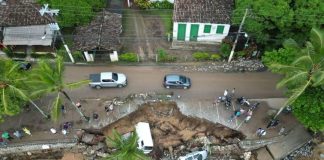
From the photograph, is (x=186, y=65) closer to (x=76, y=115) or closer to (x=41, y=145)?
(x=76, y=115)

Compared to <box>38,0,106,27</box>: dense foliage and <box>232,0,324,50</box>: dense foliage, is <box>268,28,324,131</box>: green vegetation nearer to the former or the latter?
<box>232,0,324,50</box>: dense foliage

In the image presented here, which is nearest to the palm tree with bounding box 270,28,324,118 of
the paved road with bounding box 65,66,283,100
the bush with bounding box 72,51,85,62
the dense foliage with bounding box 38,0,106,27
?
the paved road with bounding box 65,66,283,100

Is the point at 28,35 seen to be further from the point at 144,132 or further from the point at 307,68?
the point at 307,68

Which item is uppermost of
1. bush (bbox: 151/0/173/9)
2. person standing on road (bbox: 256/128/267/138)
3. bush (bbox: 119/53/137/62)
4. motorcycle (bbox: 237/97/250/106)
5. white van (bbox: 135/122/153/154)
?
bush (bbox: 151/0/173/9)

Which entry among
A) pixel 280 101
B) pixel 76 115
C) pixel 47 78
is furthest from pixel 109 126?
pixel 280 101

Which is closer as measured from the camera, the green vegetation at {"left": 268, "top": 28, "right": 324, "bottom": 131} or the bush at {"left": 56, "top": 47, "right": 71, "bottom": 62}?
the green vegetation at {"left": 268, "top": 28, "right": 324, "bottom": 131}

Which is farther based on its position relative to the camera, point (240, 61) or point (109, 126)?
point (240, 61)

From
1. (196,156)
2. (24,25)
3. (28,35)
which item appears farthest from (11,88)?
(196,156)
